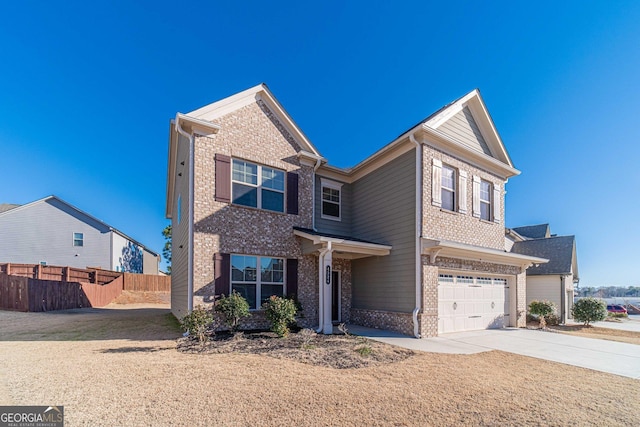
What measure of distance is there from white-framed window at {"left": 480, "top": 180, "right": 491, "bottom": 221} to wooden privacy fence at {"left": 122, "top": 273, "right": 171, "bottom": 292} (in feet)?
76.6

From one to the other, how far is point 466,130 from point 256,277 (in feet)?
32.4

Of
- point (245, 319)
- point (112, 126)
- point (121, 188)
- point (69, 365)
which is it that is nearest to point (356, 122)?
point (245, 319)

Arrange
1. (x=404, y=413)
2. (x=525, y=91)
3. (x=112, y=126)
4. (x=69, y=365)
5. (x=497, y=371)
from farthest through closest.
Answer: (x=112, y=126) → (x=525, y=91) → (x=497, y=371) → (x=69, y=365) → (x=404, y=413)

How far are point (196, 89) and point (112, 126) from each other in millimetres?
6446

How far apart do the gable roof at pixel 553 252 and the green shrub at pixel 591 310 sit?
7.26 feet

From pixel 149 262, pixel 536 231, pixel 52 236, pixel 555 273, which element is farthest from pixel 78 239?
pixel 536 231

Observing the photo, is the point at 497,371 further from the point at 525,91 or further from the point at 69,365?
the point at 525,91

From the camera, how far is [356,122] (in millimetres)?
19375

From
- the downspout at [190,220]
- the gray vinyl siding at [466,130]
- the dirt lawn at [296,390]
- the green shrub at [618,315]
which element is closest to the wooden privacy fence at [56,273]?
the dirt lawn at [296,390]

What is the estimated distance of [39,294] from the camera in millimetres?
15055

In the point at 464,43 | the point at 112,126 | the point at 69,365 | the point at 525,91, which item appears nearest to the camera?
the point at 69,365

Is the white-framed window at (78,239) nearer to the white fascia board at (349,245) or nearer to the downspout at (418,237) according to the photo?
the white fascia board at (349,245)

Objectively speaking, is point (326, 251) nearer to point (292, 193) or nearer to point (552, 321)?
point (292, 193)

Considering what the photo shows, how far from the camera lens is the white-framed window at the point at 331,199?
13.4 metres
